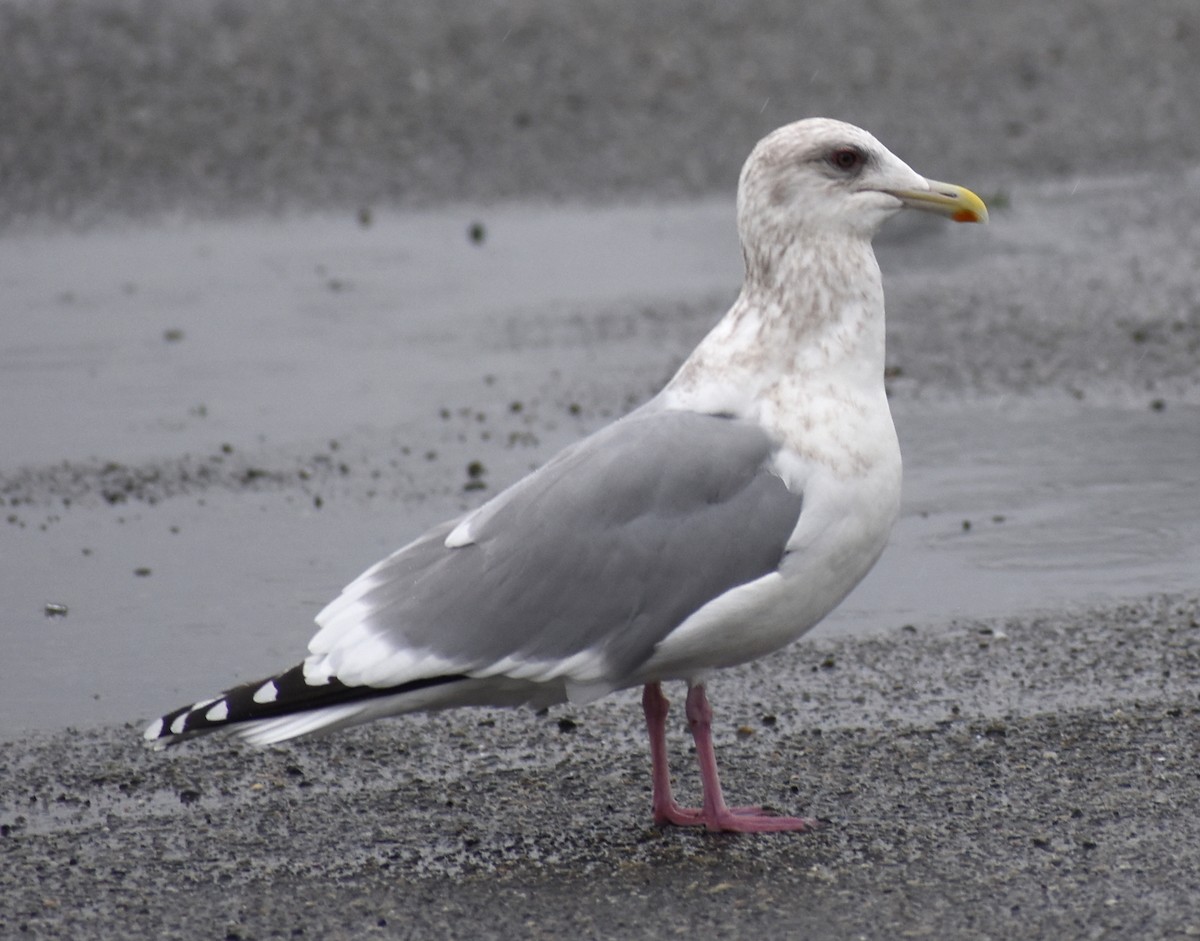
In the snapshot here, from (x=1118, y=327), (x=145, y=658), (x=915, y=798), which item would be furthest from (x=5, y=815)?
(x=1118, y=327)

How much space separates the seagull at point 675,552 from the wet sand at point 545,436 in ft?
1.31

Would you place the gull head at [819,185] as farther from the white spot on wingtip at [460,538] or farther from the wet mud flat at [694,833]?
the wet mud flat at [694,833]

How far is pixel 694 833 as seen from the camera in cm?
477

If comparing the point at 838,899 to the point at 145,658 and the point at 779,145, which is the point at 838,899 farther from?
the point at 145,658

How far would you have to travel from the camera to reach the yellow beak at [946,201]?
4.99m

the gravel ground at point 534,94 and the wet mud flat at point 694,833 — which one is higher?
the gravel ground at point 534,94

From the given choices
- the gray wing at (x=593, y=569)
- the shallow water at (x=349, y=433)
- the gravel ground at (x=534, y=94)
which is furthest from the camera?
the gravel ground at (x=534, y=94)

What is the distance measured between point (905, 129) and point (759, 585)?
10124mm

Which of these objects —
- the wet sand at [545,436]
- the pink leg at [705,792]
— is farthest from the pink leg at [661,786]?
the wet sand at [545,436]

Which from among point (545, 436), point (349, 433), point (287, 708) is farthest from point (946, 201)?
point (349, 433)

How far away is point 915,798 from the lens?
4863 mm

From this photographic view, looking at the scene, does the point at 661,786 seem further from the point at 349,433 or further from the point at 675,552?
the point at 349,433

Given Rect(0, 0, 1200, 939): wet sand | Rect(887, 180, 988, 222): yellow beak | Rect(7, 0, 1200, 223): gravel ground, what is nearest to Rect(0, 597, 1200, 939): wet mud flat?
Rect(0, 0, 1200, 939): wet sand

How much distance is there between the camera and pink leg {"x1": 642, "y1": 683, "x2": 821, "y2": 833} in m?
4.73
